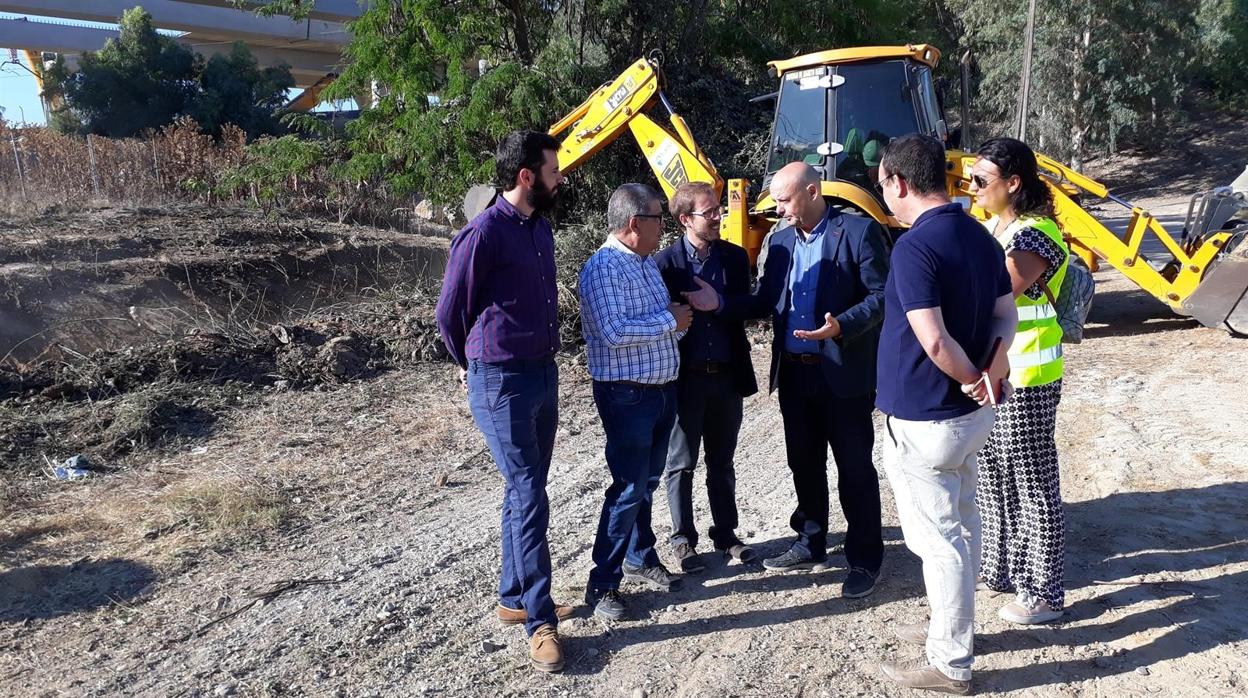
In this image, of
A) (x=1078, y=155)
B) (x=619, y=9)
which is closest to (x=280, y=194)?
(x=619, y=9)

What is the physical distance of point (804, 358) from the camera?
3967 mm

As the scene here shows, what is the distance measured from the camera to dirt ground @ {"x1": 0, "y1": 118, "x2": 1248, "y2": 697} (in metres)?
3.47

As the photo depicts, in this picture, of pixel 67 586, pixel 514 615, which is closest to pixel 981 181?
pixel 514 615

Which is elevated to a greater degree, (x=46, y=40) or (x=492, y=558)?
(x=46, y=40)

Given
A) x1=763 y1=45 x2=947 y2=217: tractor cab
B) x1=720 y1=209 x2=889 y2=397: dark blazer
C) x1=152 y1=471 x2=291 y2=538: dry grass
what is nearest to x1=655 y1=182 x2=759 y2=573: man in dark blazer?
x1=720 y1=209 x2=889 y2=397: dark blazer

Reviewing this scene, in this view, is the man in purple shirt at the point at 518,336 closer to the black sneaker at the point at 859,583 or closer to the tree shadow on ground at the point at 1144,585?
the black sneaker at the point at 859,583

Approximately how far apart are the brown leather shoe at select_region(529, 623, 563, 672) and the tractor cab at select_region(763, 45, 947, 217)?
563 centimetres

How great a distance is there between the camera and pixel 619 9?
44.3ft

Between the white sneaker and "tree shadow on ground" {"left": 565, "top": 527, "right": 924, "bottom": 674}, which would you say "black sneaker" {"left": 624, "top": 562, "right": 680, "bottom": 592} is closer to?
"tree shadow on ground" {"left": 565, "top": 527, "right": 924, "bottom": 674}

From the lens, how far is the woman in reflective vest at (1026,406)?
3.43 m

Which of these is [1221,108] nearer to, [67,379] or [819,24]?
[819,24]

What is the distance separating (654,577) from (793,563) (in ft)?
2.16

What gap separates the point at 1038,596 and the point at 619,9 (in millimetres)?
11533

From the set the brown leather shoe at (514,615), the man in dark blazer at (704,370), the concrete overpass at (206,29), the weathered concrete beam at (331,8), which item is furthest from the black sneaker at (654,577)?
the weathered concrete beam at (331,8)
